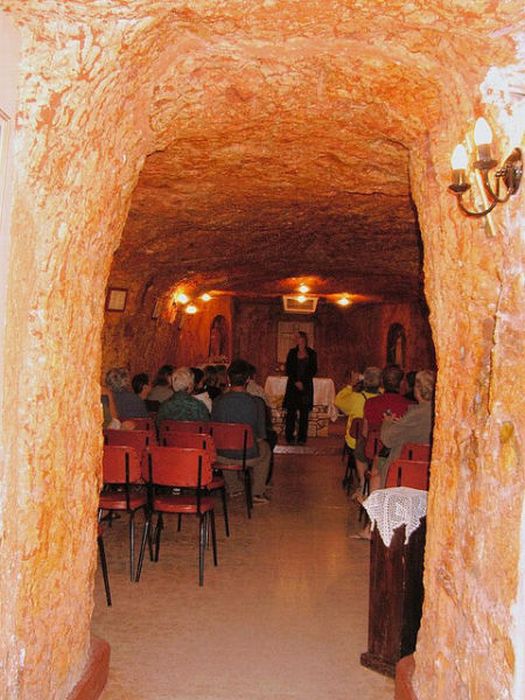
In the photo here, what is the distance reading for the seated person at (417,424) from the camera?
16.9ft

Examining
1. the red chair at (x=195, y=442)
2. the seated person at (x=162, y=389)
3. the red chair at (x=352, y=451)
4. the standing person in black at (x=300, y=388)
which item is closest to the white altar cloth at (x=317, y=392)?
the standing person in black at (x=300, y=388)

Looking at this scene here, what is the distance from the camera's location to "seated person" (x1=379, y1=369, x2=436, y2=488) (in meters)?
5.16

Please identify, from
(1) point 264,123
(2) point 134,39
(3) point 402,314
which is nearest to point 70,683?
(2) point 134,39

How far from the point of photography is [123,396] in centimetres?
663

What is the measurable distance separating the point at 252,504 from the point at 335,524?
0.99 meters

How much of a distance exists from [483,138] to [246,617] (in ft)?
10.2

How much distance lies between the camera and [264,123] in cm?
400

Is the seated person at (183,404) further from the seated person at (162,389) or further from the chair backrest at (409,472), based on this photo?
the chair backrest at (409,472)

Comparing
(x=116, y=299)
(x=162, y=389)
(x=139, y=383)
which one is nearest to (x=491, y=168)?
(x=139, y=383)

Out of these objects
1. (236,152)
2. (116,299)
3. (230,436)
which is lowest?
(230,436)

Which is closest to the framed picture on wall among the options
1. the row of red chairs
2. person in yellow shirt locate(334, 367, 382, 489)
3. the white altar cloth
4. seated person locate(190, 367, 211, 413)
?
seated person locate(190, 367, 211, 413)

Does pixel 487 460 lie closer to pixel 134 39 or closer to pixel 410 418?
pixel 134 39

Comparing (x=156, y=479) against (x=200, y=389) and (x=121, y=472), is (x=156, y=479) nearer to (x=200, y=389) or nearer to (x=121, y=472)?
(x=121, y=472)

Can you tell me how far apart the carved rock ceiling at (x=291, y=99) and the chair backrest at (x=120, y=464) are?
5.99 feet
